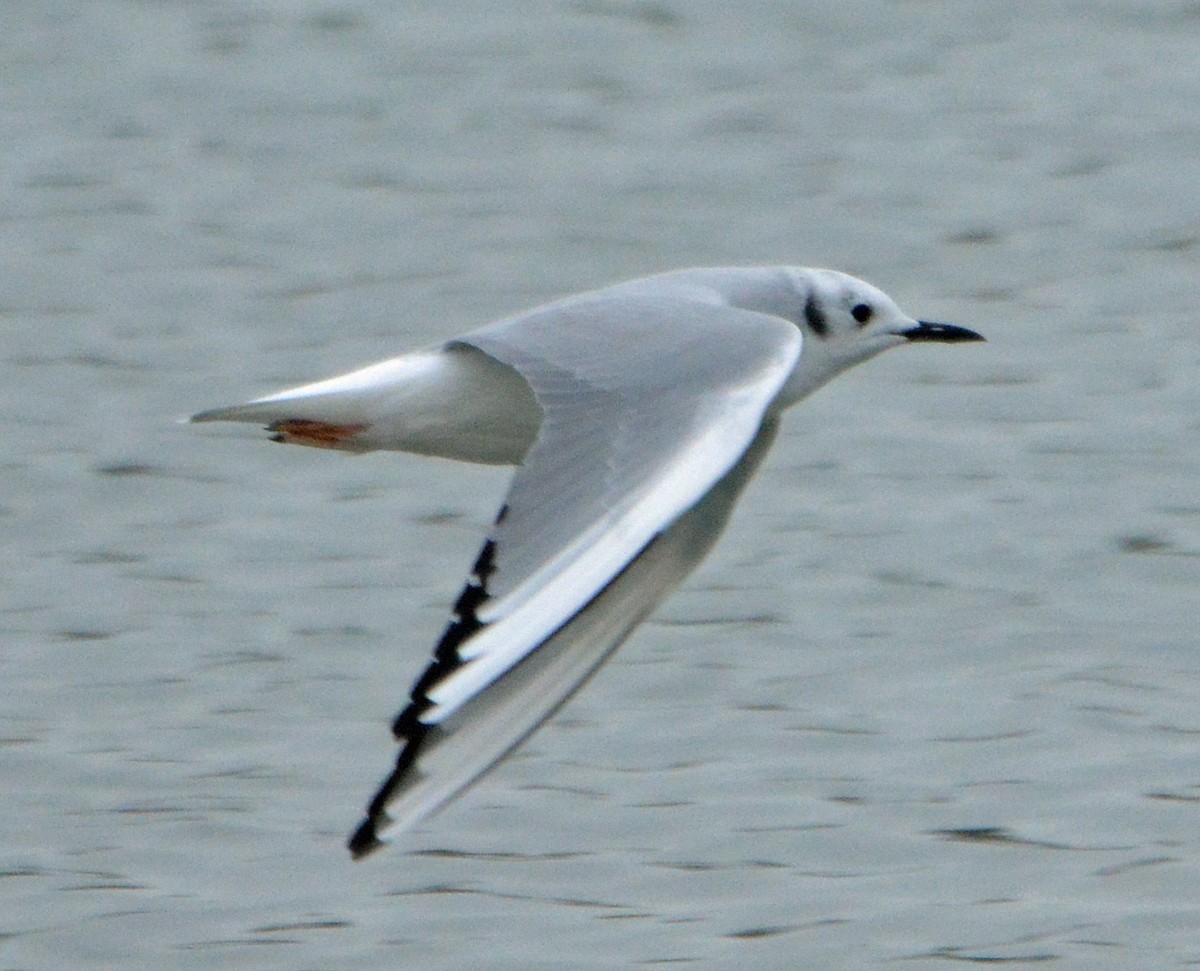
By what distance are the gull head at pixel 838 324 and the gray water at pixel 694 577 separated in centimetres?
112

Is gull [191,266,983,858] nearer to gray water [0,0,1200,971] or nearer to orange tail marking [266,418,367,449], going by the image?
orange tail marking [266,418,367,449]

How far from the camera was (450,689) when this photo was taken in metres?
4.37

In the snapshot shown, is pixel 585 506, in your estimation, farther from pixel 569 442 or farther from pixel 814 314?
pixel 814 314

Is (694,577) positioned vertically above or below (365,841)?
below

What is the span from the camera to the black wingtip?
4.67 m

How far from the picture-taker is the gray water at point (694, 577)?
6.30 meters

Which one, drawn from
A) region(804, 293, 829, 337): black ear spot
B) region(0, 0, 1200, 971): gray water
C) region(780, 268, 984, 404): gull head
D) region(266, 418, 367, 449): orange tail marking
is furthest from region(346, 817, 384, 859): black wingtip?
region(804, 293, 829, 337): black ear spot

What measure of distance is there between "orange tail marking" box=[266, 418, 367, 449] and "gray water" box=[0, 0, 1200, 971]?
4.14 feet

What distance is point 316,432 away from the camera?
5.21 meters

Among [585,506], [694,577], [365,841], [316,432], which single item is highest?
[585,506]

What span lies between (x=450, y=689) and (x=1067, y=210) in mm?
6285

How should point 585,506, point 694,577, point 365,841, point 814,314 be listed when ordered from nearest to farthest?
point 585,506
point 365,841
point 814,314
point 694,577

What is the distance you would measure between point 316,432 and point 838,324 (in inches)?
45.9

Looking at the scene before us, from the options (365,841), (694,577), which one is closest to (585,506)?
(365,841)
